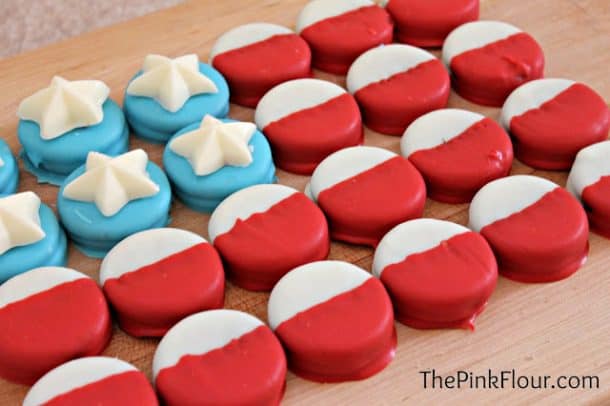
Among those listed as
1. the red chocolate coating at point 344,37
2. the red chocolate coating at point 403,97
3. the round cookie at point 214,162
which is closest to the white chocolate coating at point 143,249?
the round cookie at point 214,162

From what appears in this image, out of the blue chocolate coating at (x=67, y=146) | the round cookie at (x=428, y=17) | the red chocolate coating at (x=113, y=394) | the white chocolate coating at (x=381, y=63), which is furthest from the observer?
the round cookie at (x=428, y=17)

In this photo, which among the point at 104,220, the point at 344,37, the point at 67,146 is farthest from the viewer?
the point at 344,37

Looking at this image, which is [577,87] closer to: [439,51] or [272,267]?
[439,51]

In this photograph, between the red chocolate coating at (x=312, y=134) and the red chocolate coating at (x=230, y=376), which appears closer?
the red chocolate coating at (x=230, y=376)

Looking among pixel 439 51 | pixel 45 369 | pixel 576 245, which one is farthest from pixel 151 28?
pixel 576 245

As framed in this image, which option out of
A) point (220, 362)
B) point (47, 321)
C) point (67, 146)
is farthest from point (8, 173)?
point (220, 362)

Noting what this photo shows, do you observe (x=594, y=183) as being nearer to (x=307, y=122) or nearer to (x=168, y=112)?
(x=307, y=122)

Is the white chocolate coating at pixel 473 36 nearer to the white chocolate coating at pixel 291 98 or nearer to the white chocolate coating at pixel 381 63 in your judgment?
the white chocolate coating at pixel 381 63
